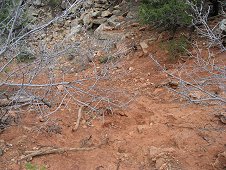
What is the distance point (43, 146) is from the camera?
4.09m

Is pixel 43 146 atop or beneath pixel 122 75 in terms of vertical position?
atop

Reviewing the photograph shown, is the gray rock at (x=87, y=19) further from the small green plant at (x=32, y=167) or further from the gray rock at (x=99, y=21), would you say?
the small green plant at (x=32, y=167)

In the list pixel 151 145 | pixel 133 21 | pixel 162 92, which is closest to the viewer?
pixel 151 145

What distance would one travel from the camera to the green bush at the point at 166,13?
634cm

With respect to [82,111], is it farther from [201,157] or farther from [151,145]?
[201,157]

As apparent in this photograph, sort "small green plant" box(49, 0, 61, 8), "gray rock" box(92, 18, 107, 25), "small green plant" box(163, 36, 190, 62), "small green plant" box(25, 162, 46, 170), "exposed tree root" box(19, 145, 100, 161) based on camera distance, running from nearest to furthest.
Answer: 1. "small green plant" box(25, 162, 46, 170)
2. "exposed tree root" box(19, 145, 100, 161)
3. "small green plant" box(163, 36, 190, 62)
4. "gray rock" box(92, 18, 107, 25)
5. "small green plant" box(49, 0, 61, 8)

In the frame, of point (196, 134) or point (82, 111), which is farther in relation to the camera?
point (82, 111)

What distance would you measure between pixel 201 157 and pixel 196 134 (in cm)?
43

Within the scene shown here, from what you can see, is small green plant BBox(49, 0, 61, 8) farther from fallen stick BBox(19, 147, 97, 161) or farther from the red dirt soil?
fallen stick BBox(19, 147, 97, 161)

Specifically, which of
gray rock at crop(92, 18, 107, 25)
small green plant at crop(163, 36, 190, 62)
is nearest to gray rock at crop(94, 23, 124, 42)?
gray rock at crop(92, 18, 107, 25)

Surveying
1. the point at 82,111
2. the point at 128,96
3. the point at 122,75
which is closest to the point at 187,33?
the point at 122,75

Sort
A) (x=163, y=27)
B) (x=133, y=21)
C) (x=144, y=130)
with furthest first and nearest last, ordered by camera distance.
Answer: (x=133, y=21) → (x=163, y=27) → (x=144, y=130)

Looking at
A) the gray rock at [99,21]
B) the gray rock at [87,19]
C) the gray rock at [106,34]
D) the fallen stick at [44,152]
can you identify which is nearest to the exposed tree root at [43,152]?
the fallen stick at [44,152]

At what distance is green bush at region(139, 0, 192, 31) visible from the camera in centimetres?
634
